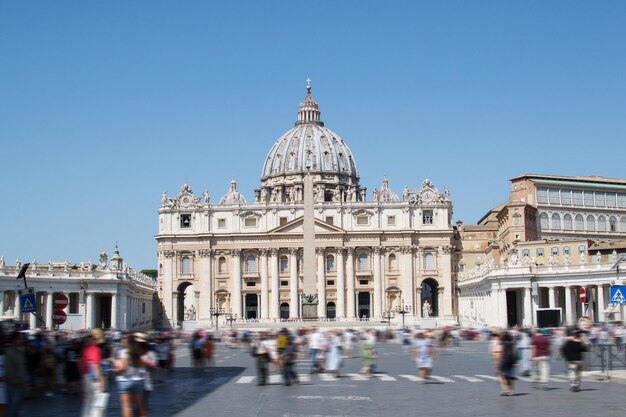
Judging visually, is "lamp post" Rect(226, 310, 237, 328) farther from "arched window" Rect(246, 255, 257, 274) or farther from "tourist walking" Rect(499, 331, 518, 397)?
"tourist walking" Rect(499, 331, 518, 397)

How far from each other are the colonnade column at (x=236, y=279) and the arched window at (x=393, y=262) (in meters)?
18.6

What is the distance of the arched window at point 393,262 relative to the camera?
119188mm

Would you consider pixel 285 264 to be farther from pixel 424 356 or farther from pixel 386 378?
pixel 424 356

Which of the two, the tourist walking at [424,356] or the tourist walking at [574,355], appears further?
the tourist walking at [424,356]

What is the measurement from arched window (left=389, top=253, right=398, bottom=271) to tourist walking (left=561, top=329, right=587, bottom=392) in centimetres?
9348

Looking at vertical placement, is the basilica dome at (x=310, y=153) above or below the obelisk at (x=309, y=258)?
above


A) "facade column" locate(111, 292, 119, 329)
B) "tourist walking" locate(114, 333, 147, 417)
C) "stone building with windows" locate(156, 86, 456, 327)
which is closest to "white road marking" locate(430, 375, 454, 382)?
"tourist walking" locate(114, 333, 147, 417)

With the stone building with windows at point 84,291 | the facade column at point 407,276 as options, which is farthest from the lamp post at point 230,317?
the facade column at point 407,276

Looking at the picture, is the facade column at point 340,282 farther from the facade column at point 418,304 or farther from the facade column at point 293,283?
the facade column at point 418,304

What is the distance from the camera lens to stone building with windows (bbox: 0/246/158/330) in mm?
83312

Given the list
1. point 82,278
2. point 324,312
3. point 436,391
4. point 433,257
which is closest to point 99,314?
point 82,278

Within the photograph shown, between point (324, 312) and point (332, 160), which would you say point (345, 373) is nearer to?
point (324, 312)

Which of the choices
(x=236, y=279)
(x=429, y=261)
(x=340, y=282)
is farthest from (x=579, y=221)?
(x=236, y=279)

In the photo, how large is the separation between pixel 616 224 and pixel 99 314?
62.5 meters
